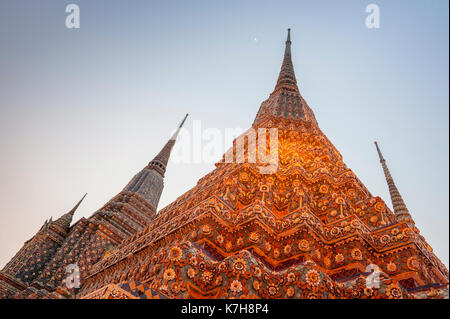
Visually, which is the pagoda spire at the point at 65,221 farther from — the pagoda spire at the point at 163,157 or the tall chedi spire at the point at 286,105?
the tall chedi spire at the point at 286,105

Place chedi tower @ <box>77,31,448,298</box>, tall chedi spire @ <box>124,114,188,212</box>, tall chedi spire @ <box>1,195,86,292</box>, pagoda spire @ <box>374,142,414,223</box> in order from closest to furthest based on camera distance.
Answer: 1. chedi tower @ <box>77,31,448,298</box>
2. pagoda spire @ <box>374,142,414,223</box>
3. tall chedi spire @ <box>1,195,86,292</box>
4. tall chedi spire @ <box>124,114,188,212</box>

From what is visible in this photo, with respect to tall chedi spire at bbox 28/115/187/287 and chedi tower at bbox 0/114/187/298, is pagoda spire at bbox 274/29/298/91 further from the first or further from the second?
tall chedi spire at bbox 28/115/187/287

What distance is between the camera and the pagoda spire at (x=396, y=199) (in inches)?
514

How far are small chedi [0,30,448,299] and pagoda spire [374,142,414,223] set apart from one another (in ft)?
18.8

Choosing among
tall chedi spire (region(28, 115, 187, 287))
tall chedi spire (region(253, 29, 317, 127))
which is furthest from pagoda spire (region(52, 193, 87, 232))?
tall chedi spire (region(253, 29, 317, 127))

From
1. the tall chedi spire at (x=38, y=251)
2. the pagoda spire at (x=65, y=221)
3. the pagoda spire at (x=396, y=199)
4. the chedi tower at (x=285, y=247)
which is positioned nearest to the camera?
the chedi tower at (x=285, y=247)

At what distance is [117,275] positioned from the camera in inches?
327

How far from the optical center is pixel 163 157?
31766 mm

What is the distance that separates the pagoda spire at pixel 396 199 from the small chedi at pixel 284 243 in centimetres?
572

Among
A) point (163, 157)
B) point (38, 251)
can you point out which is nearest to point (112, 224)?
point (38, 251)

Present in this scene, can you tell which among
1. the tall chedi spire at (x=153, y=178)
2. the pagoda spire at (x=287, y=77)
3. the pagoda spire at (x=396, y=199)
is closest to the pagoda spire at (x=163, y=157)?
the tall chedi spire at (x=153, y=178)

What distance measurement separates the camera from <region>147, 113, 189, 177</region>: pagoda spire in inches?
1203

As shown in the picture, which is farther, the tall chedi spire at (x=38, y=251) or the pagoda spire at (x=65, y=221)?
the pagoda spire at (x=65, y=221)

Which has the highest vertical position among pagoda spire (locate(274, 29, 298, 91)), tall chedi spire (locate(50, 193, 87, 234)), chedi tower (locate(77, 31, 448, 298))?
pagoda spire (locate(274, 29, 298, 91))
